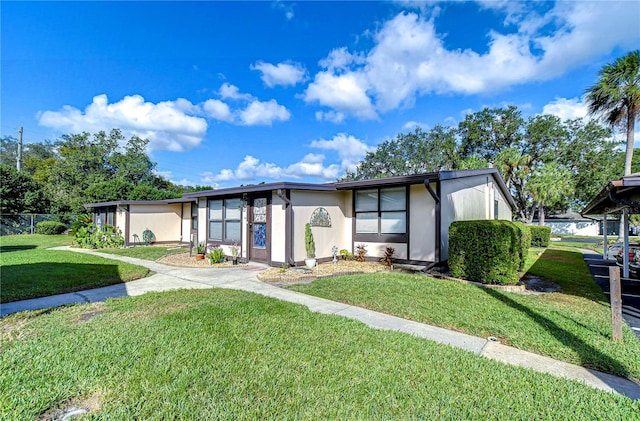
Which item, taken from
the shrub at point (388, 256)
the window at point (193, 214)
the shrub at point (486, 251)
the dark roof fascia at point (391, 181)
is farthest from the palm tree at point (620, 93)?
the window at point (193, 214)

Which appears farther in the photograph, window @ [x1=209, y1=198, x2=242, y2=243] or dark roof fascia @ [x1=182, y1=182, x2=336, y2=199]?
window @ [x1=209, y1=198, x2=242, y2=243]

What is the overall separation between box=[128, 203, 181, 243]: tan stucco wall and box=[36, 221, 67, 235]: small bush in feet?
39.7

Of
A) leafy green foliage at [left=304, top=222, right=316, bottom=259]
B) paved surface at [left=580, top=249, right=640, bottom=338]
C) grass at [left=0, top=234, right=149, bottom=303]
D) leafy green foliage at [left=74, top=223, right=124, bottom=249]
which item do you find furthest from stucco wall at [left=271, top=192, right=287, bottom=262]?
leafy green foliage at [left=74, top=223, right=124, bottom=249]

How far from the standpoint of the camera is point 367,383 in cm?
270

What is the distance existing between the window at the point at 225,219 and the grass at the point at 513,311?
15.8 feet

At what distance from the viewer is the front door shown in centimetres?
965

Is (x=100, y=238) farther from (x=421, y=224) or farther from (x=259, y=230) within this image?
(x=421, y=224)

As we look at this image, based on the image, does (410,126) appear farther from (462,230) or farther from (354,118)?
(462,230)

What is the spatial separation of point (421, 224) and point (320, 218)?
3.18 metres

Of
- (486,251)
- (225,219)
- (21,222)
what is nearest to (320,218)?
(225,219)

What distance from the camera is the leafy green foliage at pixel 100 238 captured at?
15477mm

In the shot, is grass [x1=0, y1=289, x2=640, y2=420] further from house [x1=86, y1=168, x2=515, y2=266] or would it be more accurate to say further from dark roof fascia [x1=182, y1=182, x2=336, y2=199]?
house [x1=86, y1=168, x2=515, y2=266]

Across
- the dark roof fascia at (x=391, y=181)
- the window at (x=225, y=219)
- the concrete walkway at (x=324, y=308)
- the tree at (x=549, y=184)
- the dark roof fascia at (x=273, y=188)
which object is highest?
the tree at (x=549, y=184)

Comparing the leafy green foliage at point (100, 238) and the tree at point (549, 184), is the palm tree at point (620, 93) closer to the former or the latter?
the tree at point (549, 184)
